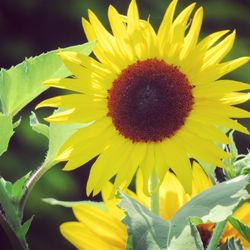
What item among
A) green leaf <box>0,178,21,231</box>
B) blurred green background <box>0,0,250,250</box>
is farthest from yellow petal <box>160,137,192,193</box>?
blurred green background <box>0,0,250,250</box>

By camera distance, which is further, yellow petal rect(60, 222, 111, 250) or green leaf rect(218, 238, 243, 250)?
yellow petal rect(60, 222, 111, 250)

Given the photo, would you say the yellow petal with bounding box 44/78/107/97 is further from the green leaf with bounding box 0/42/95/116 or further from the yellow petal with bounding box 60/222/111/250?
the yellow petal with bounding box 60/222/111/250

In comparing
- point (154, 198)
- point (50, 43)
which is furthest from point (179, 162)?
point (50, 43)

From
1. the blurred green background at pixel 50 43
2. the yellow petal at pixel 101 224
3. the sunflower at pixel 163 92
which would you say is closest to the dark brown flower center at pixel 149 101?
the sunflower at pixel 163 92

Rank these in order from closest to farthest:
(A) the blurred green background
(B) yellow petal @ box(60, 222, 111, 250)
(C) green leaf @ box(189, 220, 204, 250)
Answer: (C) green leaf @ box(189, 220, 204, 250)
(B) yellow petal @ box(60, 222, 111, 250)
(A) the blurred green background

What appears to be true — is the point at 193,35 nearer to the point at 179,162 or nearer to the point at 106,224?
the point at 179,162
